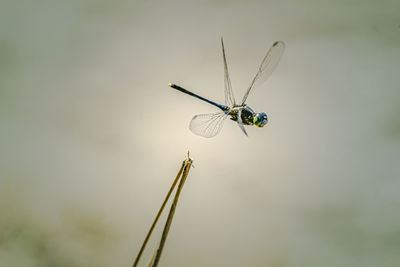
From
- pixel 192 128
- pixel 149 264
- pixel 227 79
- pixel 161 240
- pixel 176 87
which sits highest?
pixel 176 87

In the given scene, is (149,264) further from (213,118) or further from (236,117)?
(236,117)

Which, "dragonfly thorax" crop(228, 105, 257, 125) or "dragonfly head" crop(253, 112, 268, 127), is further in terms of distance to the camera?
"dragonfly thorax" crop(228, 105, 257, 125)

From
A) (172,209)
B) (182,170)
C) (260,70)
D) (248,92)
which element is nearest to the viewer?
(172,209)

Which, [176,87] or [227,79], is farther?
[176,87]

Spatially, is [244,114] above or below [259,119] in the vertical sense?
above

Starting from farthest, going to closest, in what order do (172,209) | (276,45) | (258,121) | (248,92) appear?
(258,121) → (248,92) → (276,45) → (172,209)

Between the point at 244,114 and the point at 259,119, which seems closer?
the point at 259,119

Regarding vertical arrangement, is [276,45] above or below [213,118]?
above

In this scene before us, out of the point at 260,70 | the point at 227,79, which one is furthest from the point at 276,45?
the point at 227,79

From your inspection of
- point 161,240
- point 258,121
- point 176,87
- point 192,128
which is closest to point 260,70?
point 258,121

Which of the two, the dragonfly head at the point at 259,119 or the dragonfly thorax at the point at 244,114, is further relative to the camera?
the dragonfly thorax at the point at 244,114
